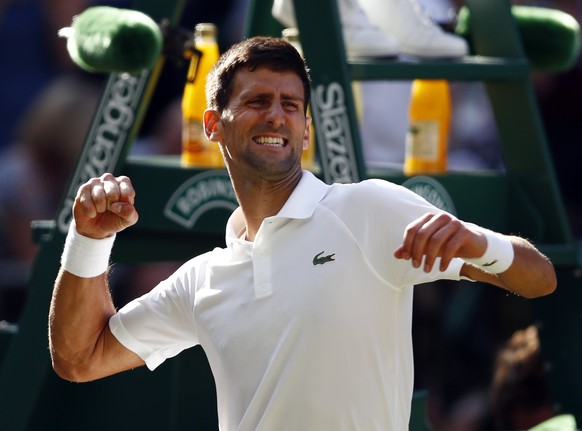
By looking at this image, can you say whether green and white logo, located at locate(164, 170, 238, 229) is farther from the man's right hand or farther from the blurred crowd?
the blurred crowd

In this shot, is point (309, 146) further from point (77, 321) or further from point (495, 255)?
point (495, 255)

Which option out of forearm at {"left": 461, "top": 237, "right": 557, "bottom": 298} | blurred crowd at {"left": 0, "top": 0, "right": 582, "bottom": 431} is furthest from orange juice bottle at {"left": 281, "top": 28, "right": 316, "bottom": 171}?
blurred crowd at {"left": 0, "top": 0, "right": 582, "bottom": 431}

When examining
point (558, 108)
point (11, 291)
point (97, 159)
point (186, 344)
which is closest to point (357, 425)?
point (186, 344)

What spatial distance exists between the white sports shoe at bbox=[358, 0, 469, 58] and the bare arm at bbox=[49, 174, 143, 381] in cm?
148

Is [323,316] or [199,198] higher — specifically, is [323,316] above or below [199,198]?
above

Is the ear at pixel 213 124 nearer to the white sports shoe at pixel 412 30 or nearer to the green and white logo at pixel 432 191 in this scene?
the green and white logo at pixel 432 191

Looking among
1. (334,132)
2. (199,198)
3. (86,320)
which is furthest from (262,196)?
(199,198)

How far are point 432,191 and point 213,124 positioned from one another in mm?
1143

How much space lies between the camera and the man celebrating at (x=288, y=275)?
257 centimetres

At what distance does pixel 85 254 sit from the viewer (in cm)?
276

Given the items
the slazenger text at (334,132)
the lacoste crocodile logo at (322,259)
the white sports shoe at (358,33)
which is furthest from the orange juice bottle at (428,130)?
the lacoste crocodile logo at (322,259)

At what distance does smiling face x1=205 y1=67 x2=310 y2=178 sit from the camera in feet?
8.86

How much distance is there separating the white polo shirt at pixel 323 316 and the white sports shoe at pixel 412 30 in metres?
1.38

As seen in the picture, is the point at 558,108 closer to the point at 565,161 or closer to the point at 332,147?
the point at 565,161
